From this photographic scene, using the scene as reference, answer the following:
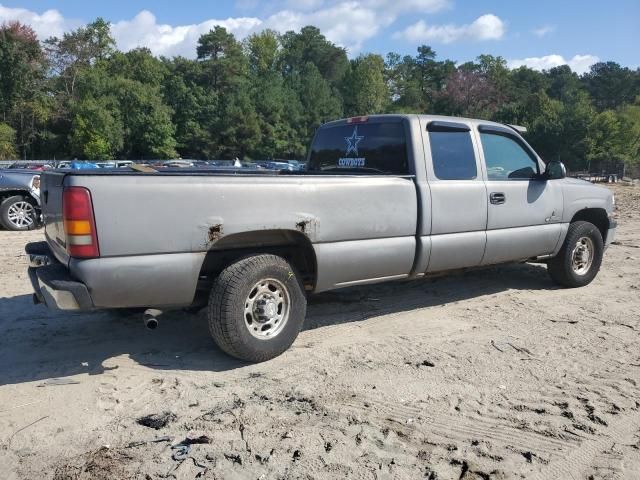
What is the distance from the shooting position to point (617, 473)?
303 cm

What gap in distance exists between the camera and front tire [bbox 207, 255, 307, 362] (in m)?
4.11

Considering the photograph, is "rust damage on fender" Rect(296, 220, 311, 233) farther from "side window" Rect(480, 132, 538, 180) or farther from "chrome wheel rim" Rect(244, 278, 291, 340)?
"side window" Rect(480, 132, 538, 180)

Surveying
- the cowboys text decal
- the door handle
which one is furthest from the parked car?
the door handle

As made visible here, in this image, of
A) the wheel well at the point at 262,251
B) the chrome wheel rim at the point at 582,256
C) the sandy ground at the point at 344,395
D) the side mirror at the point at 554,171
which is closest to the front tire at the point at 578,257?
the chrome wheel rim at the point at 582,256

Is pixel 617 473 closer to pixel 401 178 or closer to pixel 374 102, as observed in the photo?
pixel 401 178

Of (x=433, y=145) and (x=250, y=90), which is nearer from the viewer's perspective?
(x=433, y=145)

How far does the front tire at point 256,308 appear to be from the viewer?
162 inches

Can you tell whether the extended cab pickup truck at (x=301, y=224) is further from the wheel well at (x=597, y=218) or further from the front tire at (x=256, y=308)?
the wheel well at (x=597, y=218)

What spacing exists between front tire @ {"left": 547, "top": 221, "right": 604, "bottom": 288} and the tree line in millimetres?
40872

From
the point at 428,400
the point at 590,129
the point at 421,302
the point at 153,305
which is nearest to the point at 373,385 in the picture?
the point at 428,400

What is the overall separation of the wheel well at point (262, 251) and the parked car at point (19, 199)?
8502mm

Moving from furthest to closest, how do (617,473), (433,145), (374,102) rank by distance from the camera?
(374,102) → (433,145) → (617,473)

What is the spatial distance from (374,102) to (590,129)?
1658 inches

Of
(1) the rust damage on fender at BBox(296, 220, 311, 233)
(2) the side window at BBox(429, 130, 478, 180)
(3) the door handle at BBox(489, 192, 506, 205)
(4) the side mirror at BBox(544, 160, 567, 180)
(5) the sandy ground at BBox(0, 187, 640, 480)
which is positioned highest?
(2) the side window at BBox(429, 130, 478, 180)
